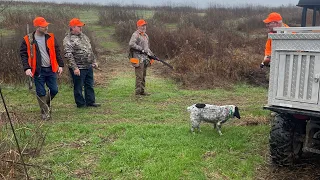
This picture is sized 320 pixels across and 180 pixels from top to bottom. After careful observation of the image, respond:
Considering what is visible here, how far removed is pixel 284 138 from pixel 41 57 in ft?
13.7

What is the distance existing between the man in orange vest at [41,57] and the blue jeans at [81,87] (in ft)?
2.19

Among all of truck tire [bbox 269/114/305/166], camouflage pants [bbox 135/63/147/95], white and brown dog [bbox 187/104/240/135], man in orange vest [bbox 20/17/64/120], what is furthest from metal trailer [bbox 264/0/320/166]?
camouflage pants [bbox 135/63/147/95]

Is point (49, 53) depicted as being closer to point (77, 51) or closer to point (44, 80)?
point (44, 80)

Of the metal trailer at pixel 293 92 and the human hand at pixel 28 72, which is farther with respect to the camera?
the human hand at pixel 28 72

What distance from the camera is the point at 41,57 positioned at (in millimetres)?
6438

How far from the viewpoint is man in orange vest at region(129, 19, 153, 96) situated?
8359 millimetres

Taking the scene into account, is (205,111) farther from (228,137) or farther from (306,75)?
(306,75)

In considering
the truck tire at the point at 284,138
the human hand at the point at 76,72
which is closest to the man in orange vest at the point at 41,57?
the human hand at the point at 76,72

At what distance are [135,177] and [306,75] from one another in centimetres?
207

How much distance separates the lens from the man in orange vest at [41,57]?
6.33 meters

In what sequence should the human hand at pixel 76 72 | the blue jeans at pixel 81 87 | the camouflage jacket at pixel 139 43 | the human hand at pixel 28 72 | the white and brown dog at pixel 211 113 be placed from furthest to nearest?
the camouflage jacket at pixel 139 43 < the blue jeans at pixel 81 87 < the human hand at pixel 76 72 < the human hand at pixel 28 72 < the white and brown dog at pixel 211 113

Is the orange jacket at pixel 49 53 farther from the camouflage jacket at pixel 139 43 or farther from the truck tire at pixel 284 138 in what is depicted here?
the truck tire at pixel 284 138

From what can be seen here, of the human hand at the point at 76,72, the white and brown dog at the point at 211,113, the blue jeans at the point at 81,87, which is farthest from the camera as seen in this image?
the blue jeans at the point at 81,87

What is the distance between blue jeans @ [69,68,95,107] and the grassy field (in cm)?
25
